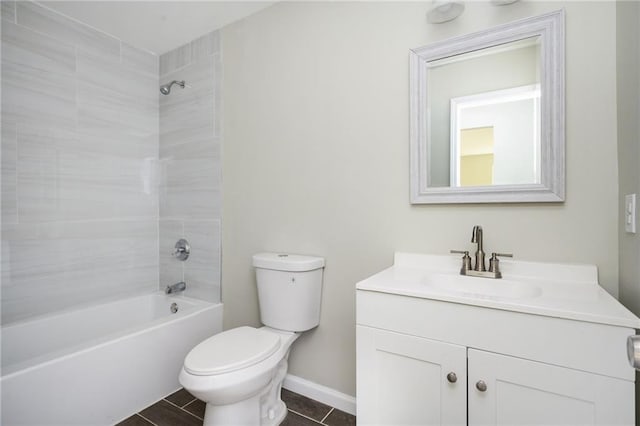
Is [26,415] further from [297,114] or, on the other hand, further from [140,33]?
[140,33]

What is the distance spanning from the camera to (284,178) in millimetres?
1925

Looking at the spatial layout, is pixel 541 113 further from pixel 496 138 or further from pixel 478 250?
pixel 478 250

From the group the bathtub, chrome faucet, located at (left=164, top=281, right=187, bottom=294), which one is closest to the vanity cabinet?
the bathtub

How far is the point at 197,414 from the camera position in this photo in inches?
67.0

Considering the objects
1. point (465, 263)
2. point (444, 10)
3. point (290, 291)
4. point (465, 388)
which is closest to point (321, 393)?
point (290, 291)

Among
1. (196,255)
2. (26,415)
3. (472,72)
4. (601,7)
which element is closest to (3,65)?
(196,255)

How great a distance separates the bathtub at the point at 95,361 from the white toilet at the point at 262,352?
48 cm

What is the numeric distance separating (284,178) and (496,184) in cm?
111

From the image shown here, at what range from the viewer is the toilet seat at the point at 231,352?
1296 millimetres

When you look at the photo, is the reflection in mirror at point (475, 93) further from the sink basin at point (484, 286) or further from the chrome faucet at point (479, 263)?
the sink basin at point (484, 286)

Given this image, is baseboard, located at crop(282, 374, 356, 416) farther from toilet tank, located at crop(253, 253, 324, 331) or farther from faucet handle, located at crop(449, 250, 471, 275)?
faucet handle, located at crop(449, 250, 471, 275)

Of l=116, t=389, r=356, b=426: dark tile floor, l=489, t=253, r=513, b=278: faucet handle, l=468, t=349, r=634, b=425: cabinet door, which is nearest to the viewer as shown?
l=468, t=349, r=634, b=425: cabinet door

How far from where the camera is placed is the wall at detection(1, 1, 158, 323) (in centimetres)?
185

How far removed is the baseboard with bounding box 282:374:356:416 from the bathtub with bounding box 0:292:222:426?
66cm
